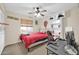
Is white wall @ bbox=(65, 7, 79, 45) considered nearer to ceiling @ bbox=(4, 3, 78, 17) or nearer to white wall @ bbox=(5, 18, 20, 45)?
A: ceiling @ bbox=(4, 3, 78, 17)

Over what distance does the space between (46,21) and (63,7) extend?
0.36 metres

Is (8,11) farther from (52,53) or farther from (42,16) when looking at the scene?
(52,53)

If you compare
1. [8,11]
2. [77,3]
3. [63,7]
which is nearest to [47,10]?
[63,7]

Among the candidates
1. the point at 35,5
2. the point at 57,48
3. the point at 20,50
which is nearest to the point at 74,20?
the point at 57,48

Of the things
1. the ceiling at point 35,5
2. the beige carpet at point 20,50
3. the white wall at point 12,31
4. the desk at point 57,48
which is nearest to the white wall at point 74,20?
the ceiling at point 35,5

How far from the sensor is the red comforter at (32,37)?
1615mm

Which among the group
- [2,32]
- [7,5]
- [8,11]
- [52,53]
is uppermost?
[7,5]

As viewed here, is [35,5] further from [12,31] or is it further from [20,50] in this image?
[20,50]

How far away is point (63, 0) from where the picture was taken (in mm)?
1678

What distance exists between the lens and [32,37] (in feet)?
5.39

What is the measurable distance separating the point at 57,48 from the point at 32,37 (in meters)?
0.45

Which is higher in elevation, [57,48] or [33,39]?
[33,39]

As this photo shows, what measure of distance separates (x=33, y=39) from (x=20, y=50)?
0.90 ft

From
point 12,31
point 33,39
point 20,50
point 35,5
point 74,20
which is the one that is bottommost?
point 20,50
